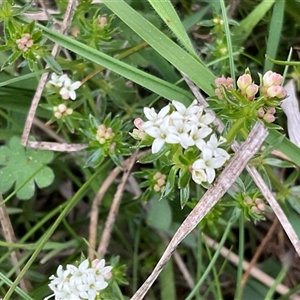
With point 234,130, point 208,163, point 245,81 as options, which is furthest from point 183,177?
point 245,81

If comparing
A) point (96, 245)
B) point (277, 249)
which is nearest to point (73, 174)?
point (96, 245)

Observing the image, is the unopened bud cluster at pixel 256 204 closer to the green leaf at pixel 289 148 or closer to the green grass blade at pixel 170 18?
Answer: the green leaf at pixel 289 148

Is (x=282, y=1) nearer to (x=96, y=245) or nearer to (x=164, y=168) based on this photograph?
(x=164, y=168)

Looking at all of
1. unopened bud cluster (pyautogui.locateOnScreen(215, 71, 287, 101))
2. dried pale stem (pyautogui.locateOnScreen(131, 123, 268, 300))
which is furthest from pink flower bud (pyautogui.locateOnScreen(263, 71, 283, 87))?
dried pale stem (pyautogui.locateOnScreen(131, 123, 268, 300))

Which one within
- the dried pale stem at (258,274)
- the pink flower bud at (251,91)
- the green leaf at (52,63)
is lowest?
the dried pale stem at (258,274)

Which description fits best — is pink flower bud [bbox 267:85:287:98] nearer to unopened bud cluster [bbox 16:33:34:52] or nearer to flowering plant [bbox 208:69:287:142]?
flowering plant [bbox 208:69:287:142]

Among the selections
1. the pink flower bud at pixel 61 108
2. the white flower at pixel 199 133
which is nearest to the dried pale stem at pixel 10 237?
the pink flower bud at pixel 61 108
